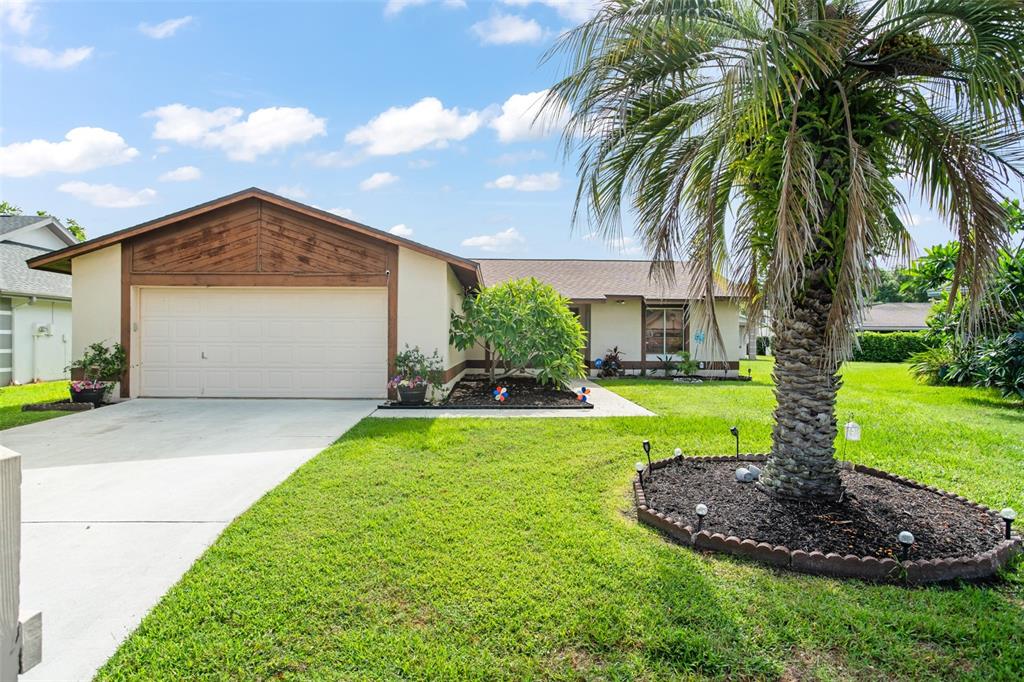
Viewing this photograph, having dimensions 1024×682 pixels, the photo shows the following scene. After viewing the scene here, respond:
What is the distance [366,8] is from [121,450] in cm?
804

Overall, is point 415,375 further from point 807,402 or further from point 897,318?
point 897,318

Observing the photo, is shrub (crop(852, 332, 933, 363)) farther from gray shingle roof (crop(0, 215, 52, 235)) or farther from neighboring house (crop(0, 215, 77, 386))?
gray shingle roof (crop(0, 215, 52, 235))

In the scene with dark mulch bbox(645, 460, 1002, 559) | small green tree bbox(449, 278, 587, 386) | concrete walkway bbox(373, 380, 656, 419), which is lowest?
dark mulch bbox(645, 460, 1002, 559)

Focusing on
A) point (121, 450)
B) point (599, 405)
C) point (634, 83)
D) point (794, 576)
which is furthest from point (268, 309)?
point (794, 576)

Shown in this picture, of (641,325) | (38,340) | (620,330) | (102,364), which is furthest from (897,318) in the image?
(38,340)

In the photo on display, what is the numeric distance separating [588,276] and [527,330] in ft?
28.4

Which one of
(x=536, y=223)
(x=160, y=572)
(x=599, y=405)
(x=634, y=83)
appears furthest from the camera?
(x=599, y=405)

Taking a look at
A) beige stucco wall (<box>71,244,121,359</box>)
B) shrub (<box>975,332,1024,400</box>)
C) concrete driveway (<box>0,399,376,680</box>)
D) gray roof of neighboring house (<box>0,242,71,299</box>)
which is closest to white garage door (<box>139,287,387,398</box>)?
beige stucco wall (<box>71,244,121,359</box>)

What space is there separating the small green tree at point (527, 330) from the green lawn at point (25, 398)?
761 centimetres

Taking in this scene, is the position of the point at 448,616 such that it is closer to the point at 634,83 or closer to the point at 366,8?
the point at 634,83

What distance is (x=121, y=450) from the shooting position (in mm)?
6922

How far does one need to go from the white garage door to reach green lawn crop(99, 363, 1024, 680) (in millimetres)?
5952

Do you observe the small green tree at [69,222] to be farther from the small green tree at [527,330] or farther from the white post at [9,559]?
the white post at [9,559]

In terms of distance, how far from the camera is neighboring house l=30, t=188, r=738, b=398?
36.2ft
